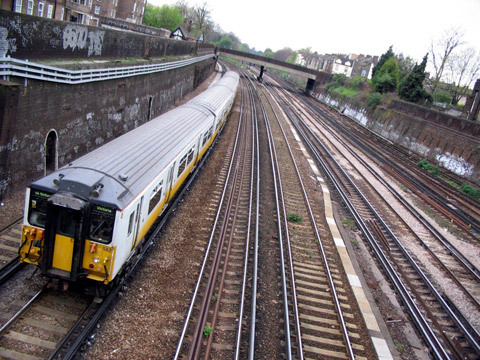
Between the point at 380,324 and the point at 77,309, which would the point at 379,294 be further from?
the point at 77,309

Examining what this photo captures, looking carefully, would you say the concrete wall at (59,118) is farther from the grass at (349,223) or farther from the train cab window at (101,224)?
the grass at (349,223)

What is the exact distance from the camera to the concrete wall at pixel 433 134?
2639 cm

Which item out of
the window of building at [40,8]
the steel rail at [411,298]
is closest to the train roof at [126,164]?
the steel rail at [411,298]

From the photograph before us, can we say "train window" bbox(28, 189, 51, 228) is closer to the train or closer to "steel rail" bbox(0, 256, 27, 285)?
the train

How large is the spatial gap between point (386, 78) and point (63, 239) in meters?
44.4

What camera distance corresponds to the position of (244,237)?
12.3 metres

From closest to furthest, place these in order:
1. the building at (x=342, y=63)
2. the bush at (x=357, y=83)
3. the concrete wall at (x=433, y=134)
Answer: the concrete wall at (x=433, y=134) < the bush at (x=357, y=83) < the building at (x=342, y=63)

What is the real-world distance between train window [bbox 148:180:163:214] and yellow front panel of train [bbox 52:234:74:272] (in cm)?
238

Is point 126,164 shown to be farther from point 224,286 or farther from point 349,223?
point 349,223

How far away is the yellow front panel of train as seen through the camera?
7207 millimetres

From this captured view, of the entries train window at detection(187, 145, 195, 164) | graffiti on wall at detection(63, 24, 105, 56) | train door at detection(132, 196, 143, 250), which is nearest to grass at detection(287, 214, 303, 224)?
train window at detection(187, 145, 195, 164)

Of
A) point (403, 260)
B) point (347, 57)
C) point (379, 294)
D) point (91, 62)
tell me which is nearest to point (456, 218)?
point (403, 260)

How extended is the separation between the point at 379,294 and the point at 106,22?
47.3 metres

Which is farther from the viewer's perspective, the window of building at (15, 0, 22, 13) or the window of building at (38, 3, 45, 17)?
the window of building at (38, 3, 45, 17)
